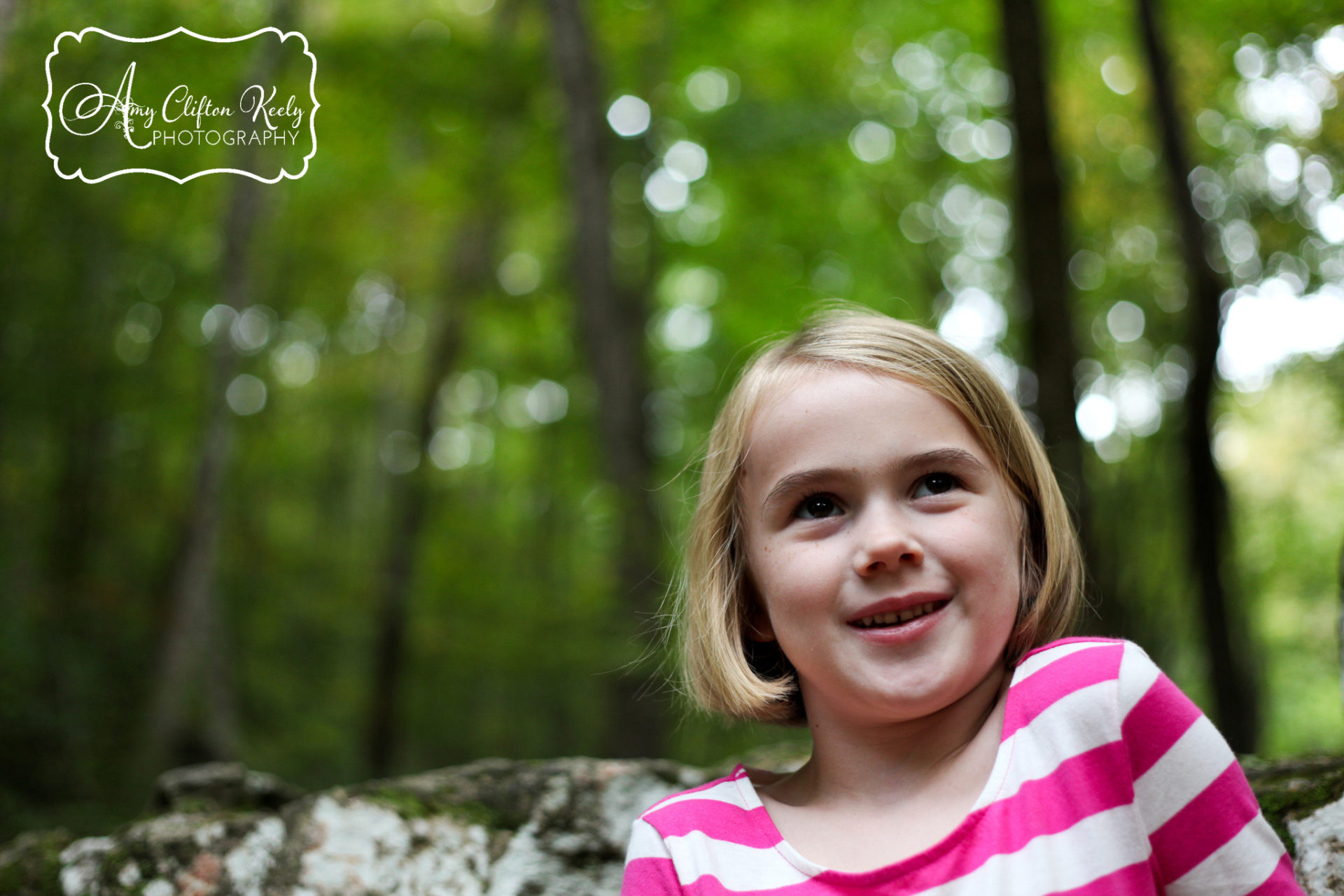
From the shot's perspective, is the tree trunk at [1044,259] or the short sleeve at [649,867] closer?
the short sleeve at [649,867]

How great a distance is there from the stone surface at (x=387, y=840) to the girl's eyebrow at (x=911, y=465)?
0.77 meters

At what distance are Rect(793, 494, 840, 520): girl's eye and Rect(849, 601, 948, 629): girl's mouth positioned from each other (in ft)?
0.47

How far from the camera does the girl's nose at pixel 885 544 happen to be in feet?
4.00

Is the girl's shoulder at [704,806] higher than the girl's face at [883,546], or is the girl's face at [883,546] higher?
the girl's face at [883,546]

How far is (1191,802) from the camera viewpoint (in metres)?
1.10

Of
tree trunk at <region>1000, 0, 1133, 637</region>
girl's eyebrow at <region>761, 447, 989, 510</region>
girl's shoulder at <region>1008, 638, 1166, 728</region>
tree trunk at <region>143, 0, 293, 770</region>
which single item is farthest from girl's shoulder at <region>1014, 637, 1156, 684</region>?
tree trunk at <region>143, 0, 293, 770</region>

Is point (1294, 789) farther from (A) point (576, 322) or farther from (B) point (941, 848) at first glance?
(A) point (576, 322)

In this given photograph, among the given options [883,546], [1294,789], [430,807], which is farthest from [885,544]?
[430,807]

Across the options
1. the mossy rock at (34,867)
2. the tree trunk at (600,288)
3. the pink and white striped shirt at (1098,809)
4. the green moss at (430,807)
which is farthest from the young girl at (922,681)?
the tree trunk at (600,288)

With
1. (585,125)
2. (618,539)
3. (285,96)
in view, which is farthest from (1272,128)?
(285,96)

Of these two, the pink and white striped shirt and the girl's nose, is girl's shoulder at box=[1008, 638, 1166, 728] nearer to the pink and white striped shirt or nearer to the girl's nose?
the pink and white striped shirt

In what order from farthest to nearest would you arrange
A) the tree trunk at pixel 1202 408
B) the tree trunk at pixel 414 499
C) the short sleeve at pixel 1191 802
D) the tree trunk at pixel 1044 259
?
the tree trunk at pixel 414 499 < the tree trunk at pixel 1202 408 < the tree trunk at pixel 1044 259 < the short sleeve at pixel 1191 802

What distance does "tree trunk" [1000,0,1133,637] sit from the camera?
126 inches

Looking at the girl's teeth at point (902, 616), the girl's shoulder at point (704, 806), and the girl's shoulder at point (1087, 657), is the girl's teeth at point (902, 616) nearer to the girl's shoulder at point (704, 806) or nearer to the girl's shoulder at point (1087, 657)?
the girl's shoulder at point (1087, 657)
